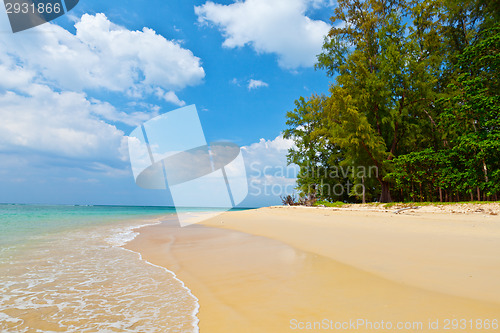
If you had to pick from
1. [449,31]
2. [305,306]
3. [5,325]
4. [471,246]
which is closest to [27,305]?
[5,325]

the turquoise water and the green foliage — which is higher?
the green foliage

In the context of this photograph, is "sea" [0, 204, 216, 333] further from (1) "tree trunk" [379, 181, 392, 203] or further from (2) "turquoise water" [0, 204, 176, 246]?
(1) "tree trunk" [379, 181, 392, 203]

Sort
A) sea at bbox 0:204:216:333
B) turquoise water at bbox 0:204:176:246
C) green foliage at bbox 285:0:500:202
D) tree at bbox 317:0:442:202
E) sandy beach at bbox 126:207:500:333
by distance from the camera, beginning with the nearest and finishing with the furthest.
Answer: sandy beach at bbox 126:207:500:333, sea at bbox 0:204:216:333, turquoise water at bbox 0:204:176:246, green foliage at bbox 285:0:500:202, tree at bbox 317:0:442:202

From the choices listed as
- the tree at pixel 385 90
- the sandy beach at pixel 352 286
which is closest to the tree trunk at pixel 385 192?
the tree at pixel 385 90

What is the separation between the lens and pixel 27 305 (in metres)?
2.94

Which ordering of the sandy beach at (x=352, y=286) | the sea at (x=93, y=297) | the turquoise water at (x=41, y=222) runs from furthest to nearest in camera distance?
the turquoise water at (x=41, y=222), the sea at (x=93, y=297), the sandy beach at (x=352, y=286)

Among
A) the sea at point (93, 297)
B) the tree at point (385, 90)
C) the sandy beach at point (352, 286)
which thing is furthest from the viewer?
the tree at point (385, 90)

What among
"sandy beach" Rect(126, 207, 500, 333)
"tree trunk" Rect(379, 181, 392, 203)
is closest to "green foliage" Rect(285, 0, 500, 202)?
"tree trunk" Rect(379, 181, 392, 203)

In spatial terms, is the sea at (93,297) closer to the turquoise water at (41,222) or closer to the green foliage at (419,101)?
the turquoise water at (41,222)

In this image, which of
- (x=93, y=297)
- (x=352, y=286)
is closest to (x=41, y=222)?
(x=93, y=297)

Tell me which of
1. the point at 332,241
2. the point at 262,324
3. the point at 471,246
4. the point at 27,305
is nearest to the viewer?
the point at 262,324

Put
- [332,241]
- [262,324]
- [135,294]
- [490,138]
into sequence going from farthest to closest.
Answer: [490,138]
[332,241]
[135,294]
[262,324]

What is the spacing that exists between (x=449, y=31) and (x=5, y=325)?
2793cm

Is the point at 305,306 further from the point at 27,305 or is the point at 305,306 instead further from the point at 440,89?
the point at 440,89
